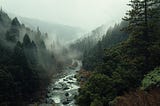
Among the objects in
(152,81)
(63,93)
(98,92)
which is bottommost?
(63,93)

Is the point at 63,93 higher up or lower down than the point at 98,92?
lower down

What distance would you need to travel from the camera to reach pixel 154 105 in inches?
707

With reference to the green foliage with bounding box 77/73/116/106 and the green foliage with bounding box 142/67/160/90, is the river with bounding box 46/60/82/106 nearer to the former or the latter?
the green foliage with bounding box 77/73/116/106

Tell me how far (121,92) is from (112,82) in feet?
8.21

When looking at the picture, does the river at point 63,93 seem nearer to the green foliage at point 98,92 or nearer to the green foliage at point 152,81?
the green foliage at point 98,92

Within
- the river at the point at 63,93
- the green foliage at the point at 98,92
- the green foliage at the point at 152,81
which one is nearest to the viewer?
the green foliage at the point at 152,81

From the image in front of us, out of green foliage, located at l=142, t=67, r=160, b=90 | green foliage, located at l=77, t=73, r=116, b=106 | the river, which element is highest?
green foliage, located at l=142, t=67, r=160, b=90

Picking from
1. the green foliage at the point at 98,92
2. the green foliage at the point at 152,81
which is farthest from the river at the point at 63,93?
the green foliage at the point at 152,81

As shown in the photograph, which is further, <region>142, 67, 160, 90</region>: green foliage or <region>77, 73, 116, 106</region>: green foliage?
<region>77, 73, 116, 106</region>: green foliage

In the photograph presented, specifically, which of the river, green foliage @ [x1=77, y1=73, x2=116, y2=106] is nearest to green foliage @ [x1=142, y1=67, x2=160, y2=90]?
green foliage @ [x1=77, y1=73, x2=116, y2=106]

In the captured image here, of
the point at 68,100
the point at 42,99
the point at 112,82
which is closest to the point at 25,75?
the point at 42,99

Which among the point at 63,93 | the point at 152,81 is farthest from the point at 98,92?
the point at 63,93

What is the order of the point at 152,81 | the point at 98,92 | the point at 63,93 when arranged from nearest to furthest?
the point at 152,81
the point at 98,92
the point at 63,93

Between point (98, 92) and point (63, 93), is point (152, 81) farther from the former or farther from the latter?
point (63, 93)
